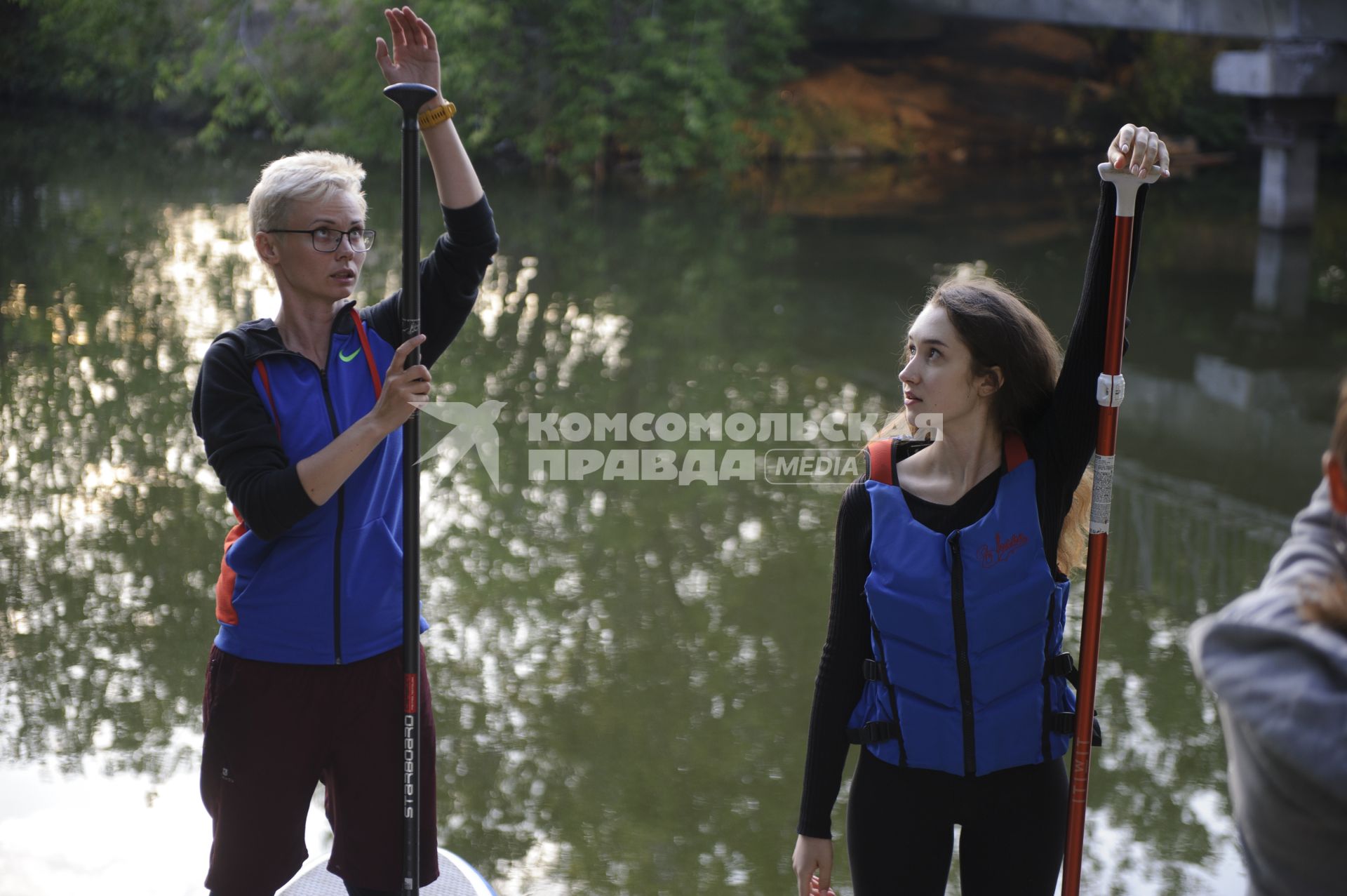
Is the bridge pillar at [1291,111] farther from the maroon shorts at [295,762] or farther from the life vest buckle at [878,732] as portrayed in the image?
the maroon shorts at [295,762]

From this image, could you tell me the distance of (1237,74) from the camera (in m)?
13.0

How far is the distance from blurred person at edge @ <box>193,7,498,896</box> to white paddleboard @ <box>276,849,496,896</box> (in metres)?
0.41

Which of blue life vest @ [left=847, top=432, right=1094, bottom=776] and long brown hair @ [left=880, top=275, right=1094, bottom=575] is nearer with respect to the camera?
blue life vest @ [left=847, top=432, right=1094, bottom=776]

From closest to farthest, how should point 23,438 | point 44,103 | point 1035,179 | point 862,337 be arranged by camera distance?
point 23,438, point 862,337, point 1035,179, point 44,103

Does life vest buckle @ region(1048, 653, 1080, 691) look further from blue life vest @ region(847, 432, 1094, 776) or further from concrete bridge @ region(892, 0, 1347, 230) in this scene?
concrete bridge @ region(892, 0, 1347, 230)

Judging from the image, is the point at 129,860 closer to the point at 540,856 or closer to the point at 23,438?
the point at 540,856

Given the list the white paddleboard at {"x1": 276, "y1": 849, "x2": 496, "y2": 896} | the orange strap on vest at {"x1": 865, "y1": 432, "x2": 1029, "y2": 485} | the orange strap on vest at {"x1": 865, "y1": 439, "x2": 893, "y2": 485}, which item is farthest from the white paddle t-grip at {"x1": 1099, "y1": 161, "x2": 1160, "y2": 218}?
the white paddleboard at {"x1": 276, "y1": 849, "x2": 496, "y2": 896}

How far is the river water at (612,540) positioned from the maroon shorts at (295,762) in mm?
1014

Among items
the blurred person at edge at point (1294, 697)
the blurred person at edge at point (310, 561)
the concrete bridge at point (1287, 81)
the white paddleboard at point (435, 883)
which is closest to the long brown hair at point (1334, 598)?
the blurred person at edge at point (1294, 697)

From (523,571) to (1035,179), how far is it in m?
13.0

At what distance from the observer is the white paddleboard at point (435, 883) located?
2729 mm

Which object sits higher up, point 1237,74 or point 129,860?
point 1237,74

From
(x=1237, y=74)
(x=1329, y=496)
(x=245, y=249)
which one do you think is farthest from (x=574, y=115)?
(x=1329, y=496)

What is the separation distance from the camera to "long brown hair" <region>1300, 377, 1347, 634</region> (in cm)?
119
